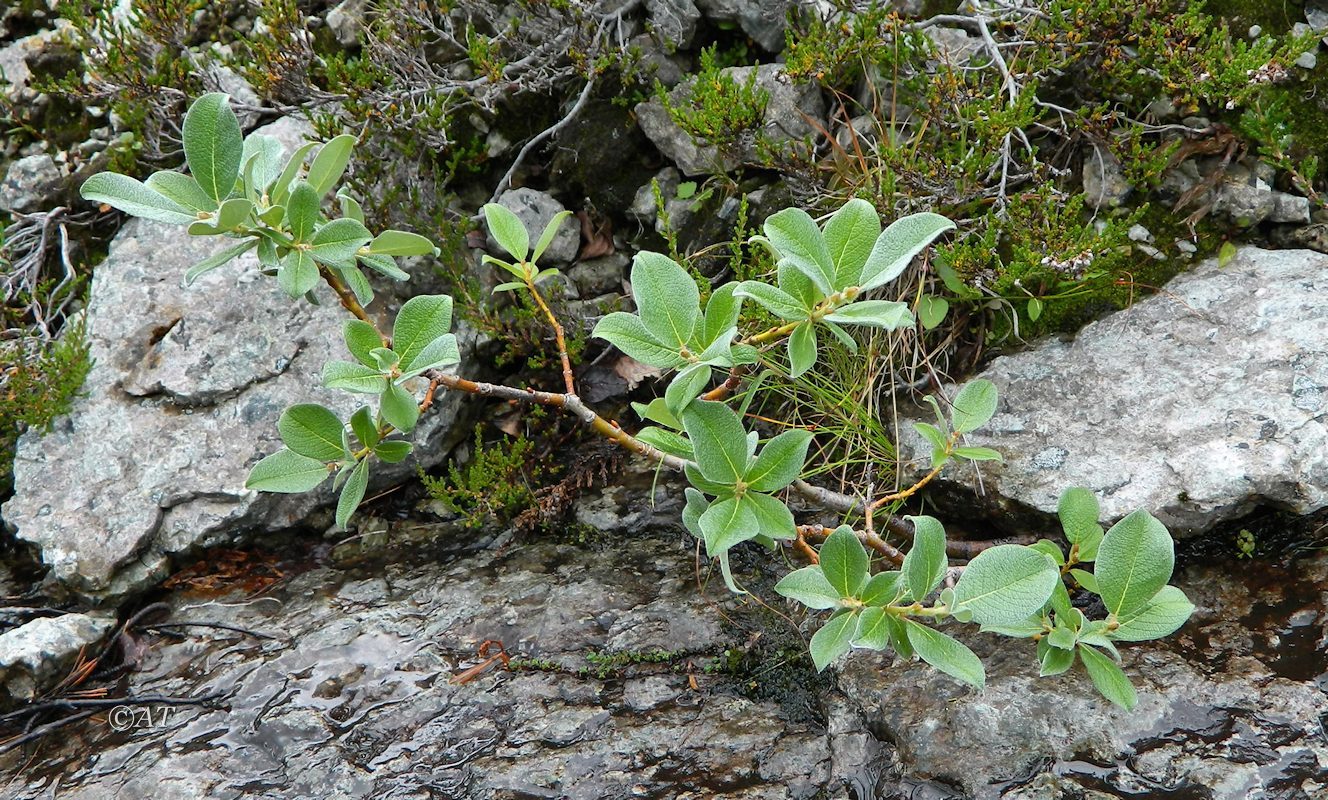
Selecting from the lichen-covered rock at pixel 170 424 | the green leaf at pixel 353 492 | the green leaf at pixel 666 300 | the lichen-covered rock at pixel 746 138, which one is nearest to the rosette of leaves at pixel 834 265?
the green leaf at pixel 666 300

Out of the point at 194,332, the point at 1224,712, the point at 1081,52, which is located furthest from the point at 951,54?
the point at 194,332

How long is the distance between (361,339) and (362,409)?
0.19 meters

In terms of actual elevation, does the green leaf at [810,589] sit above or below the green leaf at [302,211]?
below

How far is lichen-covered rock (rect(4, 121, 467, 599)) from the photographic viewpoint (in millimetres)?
3979

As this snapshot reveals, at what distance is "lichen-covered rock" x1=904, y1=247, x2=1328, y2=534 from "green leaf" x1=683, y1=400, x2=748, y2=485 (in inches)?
59.3

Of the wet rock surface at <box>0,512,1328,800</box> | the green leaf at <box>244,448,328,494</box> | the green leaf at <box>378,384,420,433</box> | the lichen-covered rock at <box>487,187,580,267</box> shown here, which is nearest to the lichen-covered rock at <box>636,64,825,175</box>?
the lichen-covered rock at <box>487,187,580,267</box>

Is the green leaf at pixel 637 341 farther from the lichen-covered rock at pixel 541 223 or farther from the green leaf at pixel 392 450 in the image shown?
the lichen-covered rock at pixel 541 223

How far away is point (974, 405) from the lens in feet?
9.25

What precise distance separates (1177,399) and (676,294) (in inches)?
84.7

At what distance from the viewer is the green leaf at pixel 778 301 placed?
2.06 m

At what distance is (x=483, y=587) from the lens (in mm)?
3812

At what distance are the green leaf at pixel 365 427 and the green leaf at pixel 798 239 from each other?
1.19m

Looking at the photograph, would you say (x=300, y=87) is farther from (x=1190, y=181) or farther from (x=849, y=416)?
(x=1190, y=181)

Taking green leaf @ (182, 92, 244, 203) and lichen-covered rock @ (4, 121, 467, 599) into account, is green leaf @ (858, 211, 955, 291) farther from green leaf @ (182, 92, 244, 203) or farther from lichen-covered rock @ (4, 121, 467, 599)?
lichen-covered rock @ (4, 121, 467, 599)
